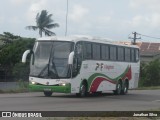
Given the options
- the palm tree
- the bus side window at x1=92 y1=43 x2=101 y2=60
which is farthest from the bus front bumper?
the palm tree

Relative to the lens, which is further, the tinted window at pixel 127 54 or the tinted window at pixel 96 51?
the tinted window at pixel 127 54

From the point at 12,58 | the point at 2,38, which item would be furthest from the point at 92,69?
the point at 2,38

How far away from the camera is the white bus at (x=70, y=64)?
88.1 ft

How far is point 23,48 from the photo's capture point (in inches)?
2566

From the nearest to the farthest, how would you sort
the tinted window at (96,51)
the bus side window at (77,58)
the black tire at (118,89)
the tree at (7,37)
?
the bus side window at (77,58), the tinted window at (96,51), the black tire at (118,89), the tree at (7,37)

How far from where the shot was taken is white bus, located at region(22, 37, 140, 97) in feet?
88.1

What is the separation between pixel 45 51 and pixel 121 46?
7.63 metres

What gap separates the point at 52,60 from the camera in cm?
2689

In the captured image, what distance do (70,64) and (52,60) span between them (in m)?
1.00

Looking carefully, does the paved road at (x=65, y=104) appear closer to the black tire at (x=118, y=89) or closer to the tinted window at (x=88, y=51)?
the tinted window at (x=88, y=51)

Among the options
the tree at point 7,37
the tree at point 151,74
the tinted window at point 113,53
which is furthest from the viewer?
the tree at point 7,37

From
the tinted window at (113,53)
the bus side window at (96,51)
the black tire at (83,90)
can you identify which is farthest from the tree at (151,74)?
the black tire at (83,90)

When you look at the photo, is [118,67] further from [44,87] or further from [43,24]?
[43,24]

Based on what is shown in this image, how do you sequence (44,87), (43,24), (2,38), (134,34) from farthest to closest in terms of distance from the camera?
(43,24)
(134,34)
(2,38)
(44,87)
